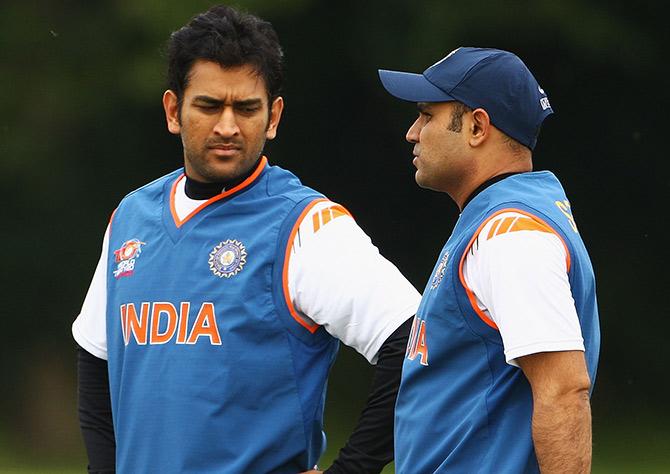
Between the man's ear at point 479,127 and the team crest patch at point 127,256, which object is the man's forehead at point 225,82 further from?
the man's ear at point 479,127

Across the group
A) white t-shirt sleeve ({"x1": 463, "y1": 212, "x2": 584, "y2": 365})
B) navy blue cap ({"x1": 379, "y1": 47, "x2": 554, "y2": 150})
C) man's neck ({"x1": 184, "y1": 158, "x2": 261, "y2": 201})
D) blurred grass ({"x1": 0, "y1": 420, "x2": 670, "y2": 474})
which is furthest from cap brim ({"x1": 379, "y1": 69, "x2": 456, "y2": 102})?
blurred grass ({"x1": 0, "y1": 420, "x2": 670, "y2": 474})

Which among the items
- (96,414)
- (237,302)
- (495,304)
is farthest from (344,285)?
(96,414)

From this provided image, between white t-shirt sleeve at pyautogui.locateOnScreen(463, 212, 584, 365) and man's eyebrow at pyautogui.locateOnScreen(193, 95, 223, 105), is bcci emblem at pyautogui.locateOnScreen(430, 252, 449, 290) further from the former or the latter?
man's eyebrow at pyautogui.locateOnScreen(193, 95, 223, 105)

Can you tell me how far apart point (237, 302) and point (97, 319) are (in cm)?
49

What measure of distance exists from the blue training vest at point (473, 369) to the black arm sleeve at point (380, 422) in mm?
153

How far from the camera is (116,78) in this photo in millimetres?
11062

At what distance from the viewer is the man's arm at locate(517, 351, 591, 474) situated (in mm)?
2711

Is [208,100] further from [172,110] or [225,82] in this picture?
[172,110]

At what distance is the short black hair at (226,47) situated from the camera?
3.36 m

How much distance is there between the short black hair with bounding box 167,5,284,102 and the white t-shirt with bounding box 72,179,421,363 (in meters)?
0.39
